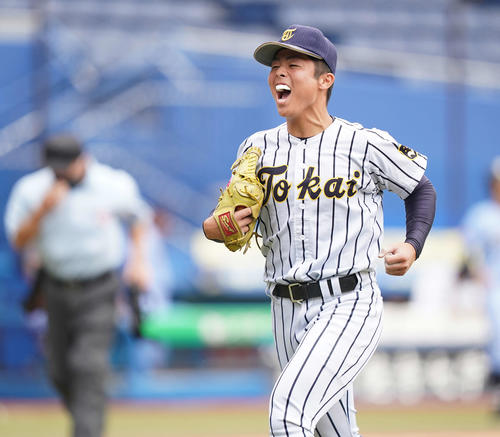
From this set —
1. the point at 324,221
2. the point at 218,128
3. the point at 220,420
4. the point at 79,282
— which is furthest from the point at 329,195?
the point at 218,128

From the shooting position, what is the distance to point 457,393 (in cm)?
1051

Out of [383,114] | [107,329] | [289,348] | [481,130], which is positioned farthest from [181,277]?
[289,348]

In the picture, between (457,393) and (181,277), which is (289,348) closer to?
(457,393)

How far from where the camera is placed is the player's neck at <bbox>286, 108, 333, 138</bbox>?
12.3 feet

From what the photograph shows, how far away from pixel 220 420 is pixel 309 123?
558cm

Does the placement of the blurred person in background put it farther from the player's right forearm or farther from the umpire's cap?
the player's right forearm

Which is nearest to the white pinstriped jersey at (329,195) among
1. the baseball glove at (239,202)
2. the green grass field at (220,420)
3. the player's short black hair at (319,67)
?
the baseball glove at (239,202)

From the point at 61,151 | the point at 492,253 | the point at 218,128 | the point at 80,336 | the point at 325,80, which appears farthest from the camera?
the point at 218,128

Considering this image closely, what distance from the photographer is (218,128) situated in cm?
1418

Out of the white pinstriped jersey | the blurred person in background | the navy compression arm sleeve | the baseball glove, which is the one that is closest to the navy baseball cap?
the white pinstriped jersey

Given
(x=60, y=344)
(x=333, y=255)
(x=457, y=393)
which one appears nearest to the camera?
(x=333, y=255)

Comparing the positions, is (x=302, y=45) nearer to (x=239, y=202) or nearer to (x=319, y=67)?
(x=319, y=67)

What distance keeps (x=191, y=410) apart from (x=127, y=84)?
6756 mm

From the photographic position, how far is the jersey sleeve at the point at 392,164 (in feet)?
12.1
